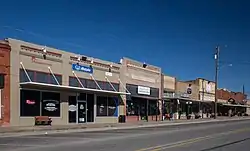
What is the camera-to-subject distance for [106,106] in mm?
41562

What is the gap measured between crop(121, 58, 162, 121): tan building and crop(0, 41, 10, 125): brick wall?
17096 mm

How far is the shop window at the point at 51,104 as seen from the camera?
33031mm

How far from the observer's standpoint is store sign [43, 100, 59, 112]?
109 ft

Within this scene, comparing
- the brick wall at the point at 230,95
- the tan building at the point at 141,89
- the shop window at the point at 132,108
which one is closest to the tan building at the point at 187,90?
the tan building at the point at 141,89

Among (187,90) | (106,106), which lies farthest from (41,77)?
(187,90)

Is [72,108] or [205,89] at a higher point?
[205,89]

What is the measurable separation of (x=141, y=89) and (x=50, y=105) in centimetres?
1675

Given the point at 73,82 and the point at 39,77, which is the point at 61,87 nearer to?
the point at 39,77

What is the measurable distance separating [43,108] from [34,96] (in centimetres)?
148

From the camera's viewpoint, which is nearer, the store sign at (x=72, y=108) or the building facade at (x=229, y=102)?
the store sign at (x=72, y=108)

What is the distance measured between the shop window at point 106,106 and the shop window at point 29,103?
9074 mm

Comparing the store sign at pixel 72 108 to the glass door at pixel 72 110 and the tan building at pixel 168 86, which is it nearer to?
the glass door at pixel 72 110

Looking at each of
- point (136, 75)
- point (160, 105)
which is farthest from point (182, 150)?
point (160, 105)

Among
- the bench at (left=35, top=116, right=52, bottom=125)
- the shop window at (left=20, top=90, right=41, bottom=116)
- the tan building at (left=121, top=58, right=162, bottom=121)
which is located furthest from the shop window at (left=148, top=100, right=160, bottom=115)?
the shop window at (left=20, top=90, right=41, bottom=116)
